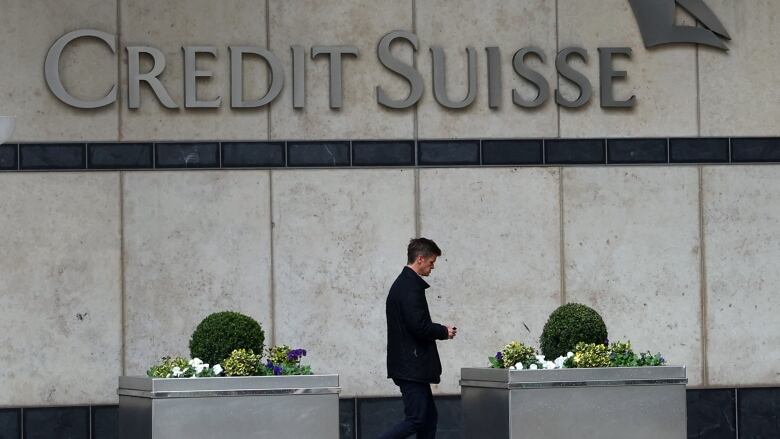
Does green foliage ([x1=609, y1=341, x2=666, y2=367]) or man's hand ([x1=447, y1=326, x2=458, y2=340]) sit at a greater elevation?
man's hand ([x1=447, y1=326, x2=458, y2=340])

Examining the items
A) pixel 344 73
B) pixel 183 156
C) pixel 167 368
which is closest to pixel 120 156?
pixel 183 156

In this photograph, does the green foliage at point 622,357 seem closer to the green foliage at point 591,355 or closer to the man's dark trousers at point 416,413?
the green foliage at point 591,355

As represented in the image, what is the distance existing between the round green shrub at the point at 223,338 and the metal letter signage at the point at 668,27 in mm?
5625

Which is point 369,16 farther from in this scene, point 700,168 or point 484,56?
point 700,168

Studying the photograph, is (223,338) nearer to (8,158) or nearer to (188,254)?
(188,254)

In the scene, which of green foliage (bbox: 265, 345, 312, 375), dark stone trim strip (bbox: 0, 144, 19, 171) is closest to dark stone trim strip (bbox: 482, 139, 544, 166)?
green foliage (bbox: 265, 345, 312, 375)

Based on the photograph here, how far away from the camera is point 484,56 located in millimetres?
14320

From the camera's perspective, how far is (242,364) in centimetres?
1047

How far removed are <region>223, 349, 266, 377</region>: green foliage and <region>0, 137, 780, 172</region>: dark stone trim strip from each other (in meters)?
3.75

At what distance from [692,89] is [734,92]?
0.41 metres

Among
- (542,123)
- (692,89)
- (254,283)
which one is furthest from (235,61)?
(692,89)

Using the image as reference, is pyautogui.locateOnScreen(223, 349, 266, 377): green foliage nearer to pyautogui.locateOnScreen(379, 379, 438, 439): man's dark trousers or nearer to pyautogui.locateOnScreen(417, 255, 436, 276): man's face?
pyautogui.locateOnScreen(379, 379, 438, 439): man's dark trousers

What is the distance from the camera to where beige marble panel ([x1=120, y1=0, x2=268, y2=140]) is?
13.9 meters

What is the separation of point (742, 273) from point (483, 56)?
3258mm
